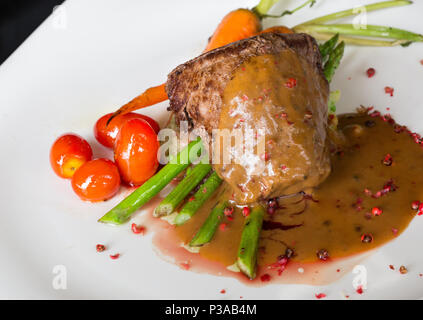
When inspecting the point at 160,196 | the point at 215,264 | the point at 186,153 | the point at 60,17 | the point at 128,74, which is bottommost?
the point at 215,264

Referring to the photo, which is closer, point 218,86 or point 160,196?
point 218,86

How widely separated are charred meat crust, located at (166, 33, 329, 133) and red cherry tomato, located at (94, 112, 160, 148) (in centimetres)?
59

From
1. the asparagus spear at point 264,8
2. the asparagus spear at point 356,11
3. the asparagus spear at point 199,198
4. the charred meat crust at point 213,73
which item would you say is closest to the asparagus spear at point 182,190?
the asparagus spear at point 199,198

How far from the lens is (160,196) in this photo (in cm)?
418

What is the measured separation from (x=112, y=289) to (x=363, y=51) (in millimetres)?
3323

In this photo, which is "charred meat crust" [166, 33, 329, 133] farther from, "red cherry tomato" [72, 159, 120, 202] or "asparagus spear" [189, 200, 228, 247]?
"red cherry tomato" [72, 159, 120, 202]

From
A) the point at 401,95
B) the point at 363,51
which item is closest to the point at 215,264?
the point at 401,95

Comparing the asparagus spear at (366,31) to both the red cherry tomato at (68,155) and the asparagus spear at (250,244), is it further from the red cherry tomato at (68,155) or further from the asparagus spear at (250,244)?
the red cherry tomato at (68,155)

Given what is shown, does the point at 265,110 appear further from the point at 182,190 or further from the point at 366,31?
the point at 366,31

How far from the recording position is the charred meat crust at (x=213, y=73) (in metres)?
3.75

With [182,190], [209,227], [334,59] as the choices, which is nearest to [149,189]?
[182,190]

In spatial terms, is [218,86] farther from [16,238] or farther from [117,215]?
[16,238]

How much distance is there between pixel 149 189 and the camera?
13.2 ft

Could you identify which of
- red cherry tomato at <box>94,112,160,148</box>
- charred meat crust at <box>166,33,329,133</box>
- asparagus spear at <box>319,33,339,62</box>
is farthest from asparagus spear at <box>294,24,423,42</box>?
red cherry tomato at <box>94,112,160,148</box>
